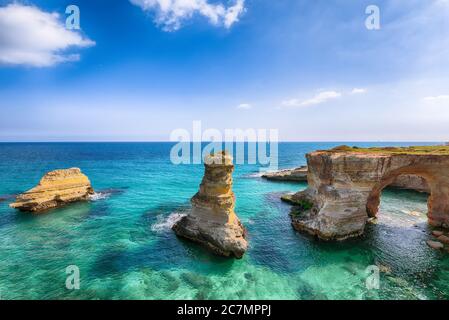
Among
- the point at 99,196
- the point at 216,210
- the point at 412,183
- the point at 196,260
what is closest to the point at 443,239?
the point at 216,210

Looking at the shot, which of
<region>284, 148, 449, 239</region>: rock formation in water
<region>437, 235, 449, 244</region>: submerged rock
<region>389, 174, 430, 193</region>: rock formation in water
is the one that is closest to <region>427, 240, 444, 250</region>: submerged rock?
<region>437, 235, 449, 244</region>: submerged rock

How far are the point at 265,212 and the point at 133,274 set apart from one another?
67.2ft

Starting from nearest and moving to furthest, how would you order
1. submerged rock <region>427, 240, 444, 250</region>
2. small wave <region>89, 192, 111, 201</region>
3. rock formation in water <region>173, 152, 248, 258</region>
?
1. rock formation in water <region>173, 152, 248, 258</region>
2. submerged rock <region>427, 240, 444, 250</region>
3. small wave <region>89, 192, 111, 201</region>

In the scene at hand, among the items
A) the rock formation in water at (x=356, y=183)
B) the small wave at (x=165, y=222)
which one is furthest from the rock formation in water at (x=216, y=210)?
the rock formation in water at (x=356, y=183)

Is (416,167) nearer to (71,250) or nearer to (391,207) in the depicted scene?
(391,207)

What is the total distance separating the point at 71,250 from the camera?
73.6ft

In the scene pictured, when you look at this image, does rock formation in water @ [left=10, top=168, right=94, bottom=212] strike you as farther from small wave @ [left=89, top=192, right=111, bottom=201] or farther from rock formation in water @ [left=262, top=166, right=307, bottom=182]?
rock formation in water @ [left=262, top=166, right=307, bottom=182]

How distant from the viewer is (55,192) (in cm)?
3597

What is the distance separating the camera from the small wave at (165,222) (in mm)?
27539

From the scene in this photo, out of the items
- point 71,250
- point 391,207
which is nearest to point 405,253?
point 391,207

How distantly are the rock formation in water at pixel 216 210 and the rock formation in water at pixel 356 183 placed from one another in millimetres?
9587

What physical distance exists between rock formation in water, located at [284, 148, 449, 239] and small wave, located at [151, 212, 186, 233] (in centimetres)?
1528

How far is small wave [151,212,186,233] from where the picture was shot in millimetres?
27539

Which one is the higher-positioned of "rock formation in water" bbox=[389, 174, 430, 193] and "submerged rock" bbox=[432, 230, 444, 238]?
"rock formation in water" bbox=[389, 174, 430, 193]
